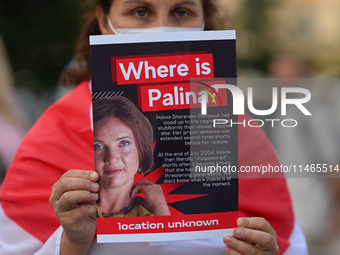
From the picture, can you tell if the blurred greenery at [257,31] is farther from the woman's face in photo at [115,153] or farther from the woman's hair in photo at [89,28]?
the woman's face in photo at [115,153]

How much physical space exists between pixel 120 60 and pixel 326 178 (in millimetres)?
2580

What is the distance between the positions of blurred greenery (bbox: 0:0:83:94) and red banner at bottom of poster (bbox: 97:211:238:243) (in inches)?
291

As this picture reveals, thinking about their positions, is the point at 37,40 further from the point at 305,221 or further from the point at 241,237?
the point at 241,237

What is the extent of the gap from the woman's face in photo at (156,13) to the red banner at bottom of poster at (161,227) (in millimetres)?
824

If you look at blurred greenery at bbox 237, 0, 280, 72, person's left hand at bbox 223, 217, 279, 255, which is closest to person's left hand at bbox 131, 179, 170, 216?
person's left hand at bbox 223, 217, 279, 255

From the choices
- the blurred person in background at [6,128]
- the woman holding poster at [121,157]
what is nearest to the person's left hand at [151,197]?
the woman holding poster at [121,157]

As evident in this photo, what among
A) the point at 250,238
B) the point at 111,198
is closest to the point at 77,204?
the point at 111,198

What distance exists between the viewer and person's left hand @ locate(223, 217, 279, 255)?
1.38m

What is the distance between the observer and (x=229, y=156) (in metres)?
1.38

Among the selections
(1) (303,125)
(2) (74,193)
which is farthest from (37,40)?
(2) (74,193)

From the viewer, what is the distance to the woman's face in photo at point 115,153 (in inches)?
51.4

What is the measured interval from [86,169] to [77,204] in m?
0.37

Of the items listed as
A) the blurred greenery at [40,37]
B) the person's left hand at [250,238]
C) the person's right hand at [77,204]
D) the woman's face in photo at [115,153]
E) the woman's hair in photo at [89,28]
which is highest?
the blurred greenery at [40,37]

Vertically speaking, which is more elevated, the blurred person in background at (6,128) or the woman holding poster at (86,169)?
the blurred person in background at (6,128)
